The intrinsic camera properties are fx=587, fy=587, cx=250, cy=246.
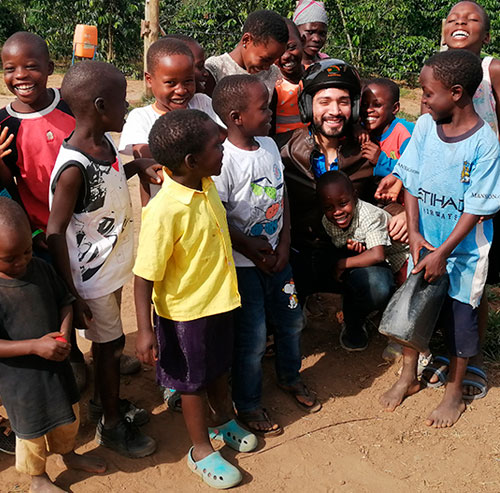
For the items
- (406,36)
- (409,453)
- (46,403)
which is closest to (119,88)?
(46,403)

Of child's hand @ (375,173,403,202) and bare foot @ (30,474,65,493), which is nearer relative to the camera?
bare foot @ (30,474,65,493)

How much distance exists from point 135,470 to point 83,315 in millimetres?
799

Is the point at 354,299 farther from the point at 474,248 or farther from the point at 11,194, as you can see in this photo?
the point at 11,194

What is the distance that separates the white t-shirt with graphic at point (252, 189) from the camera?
2.75 metres

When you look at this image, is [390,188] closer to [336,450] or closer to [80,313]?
[336,450]

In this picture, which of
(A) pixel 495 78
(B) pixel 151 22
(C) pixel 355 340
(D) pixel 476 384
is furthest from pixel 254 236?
(B) pixel 151 22

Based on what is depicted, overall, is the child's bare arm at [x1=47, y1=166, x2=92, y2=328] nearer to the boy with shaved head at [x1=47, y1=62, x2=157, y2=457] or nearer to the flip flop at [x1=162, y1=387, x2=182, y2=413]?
the boy with shaved head at [x1=47, y1=62, x2=157, y2=457]

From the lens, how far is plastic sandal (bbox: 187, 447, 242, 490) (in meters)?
2.62

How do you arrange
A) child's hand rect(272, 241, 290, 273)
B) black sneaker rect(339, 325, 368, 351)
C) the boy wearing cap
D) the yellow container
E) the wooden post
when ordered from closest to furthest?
child's hand rect(272, 241, 290, 273)
black sneaker rect(339, 325, 368, 351)
the boy wearing cap
the wooden post
the yellow container

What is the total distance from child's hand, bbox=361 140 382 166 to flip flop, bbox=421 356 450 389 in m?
1.26

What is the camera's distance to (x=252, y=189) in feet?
9.15

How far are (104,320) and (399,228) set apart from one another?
1.73 metres

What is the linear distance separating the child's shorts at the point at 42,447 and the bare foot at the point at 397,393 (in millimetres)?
1645

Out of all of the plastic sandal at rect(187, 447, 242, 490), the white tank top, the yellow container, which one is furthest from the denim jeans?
the yellow container
